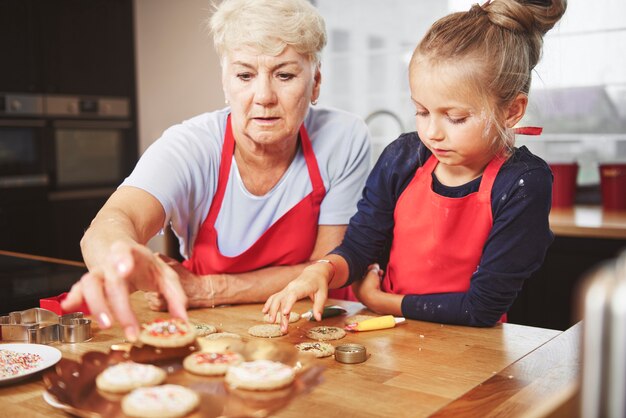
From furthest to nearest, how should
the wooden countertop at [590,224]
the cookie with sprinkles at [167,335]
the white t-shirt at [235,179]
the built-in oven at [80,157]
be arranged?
the built-in oven at [80,157] → the wooden countertop at [590,224] → the white t-shirt at [235,179] → the cookie with sprinkles at [167,335]

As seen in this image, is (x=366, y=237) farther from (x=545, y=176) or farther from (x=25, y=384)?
(x=25, y=384)

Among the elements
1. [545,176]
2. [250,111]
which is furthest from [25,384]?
[545,176]

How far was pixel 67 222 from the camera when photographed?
404cm

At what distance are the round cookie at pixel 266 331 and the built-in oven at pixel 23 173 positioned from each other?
9.71ft

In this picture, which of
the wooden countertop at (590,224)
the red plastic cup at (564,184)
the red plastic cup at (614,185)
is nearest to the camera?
the wooden countertop at (590,224)

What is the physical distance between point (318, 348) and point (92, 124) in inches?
135

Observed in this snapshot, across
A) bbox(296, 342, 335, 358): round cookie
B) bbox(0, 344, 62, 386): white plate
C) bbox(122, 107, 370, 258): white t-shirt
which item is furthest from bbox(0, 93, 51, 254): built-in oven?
bbox(296, 342, 335, 358): round cookie

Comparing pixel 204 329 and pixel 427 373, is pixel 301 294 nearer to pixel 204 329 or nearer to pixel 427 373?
pixel 204 329

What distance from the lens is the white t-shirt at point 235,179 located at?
152 centimetres

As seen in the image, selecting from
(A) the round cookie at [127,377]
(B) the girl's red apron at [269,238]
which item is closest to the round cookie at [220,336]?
(A) the round cookie at [127,377]

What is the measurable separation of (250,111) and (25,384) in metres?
0.78

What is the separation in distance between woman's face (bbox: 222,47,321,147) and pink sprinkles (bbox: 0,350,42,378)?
71cm

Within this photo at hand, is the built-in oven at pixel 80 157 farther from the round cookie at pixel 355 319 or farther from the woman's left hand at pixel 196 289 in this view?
the round cookie at pixel 355 319

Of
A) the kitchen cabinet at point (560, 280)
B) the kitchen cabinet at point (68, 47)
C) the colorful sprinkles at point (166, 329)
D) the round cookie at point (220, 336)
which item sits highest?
the kitchen cabinet at point (68, 47)
